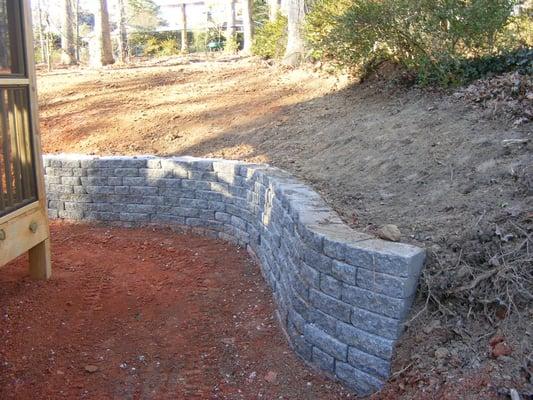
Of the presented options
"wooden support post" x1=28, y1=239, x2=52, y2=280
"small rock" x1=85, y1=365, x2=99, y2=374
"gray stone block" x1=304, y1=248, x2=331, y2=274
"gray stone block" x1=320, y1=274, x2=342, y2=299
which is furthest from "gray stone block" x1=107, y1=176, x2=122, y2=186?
"gray stone block" x1=320, y1=274, x2=342, y2=299

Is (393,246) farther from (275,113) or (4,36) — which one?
(275,113)

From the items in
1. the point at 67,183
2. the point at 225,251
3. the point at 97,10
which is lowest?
the point at 225,251

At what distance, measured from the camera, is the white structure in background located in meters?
33.8

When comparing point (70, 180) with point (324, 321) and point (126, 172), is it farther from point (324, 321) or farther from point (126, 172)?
point (324, 321)

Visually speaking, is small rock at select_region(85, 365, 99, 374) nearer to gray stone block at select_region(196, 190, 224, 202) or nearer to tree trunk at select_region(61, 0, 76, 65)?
gray stone block at select_region(196, 190, 224, 202)

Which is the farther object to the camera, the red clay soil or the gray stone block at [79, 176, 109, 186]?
the gray stone block at [79, 176, 109, 186]

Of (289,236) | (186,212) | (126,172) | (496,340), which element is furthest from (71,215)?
(496,340)

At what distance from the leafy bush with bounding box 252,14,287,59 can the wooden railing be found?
7.37 meters

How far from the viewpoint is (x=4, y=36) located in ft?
16.4

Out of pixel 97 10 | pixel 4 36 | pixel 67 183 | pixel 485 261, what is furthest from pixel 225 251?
pixel 97 10

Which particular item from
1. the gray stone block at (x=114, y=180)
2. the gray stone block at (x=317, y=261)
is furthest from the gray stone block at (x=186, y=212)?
the gray stone block at (x=317, y=261)

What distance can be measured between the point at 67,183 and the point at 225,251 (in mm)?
2635

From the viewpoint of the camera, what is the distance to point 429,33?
7102 mm

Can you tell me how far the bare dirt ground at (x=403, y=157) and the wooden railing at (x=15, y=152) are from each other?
273 centimetres
